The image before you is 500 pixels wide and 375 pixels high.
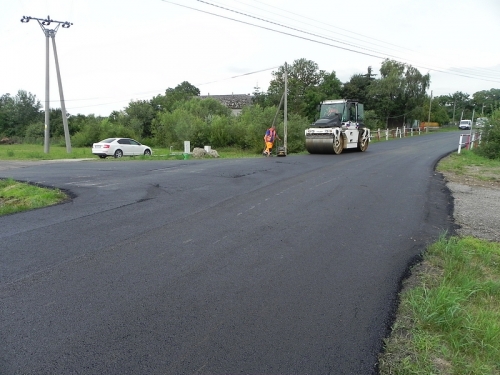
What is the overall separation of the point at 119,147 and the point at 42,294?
82.4ft

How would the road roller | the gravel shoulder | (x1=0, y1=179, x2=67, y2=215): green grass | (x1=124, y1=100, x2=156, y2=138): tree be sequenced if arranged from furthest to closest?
1. (x1=124, y1=100, x2=156, y2=138): tree
2. the road roller
3. (x1=0, y1=179, x2=67, y2=215): green grass
4. the gravel shoulder

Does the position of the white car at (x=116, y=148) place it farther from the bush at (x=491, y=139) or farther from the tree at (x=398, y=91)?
the tree at (x=398, y=91)

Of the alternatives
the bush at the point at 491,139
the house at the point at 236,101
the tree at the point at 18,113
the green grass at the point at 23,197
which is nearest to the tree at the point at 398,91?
the house at the point at 236,101

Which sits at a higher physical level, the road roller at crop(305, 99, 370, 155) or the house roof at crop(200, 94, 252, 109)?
the house roof at crop(200, 94, 252, 109)

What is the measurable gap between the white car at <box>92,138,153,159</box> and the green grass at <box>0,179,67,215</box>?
1519 centimetres

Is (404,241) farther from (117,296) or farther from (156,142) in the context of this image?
(156,142)

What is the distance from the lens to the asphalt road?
3121 millimetres

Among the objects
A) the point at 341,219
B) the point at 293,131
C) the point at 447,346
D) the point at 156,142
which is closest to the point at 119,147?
the point at 293,131

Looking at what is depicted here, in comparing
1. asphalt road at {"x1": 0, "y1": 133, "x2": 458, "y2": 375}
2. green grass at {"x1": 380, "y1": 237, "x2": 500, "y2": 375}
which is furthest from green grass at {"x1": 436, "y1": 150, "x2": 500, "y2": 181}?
green grass at {"x1": 380, "y1": 237, "x2": 500, "y2": 375}

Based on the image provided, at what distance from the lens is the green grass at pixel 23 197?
8453 millimetres

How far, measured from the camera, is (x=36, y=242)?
5758 millimetres

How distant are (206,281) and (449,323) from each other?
253 centimetres

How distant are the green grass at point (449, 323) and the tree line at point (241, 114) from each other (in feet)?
82.5

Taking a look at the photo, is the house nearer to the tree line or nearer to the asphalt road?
the tree line
